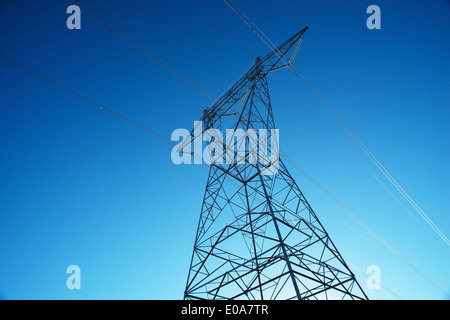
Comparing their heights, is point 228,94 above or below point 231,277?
above

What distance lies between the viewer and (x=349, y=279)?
6082 millimetres

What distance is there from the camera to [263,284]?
552 centimetres

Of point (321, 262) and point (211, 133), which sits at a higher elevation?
point (211, 133)
